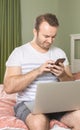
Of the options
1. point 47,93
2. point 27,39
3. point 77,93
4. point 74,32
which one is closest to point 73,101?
point 77,93

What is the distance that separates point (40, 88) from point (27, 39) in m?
2.31

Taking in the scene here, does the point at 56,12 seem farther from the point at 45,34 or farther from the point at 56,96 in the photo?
the point at 56,96

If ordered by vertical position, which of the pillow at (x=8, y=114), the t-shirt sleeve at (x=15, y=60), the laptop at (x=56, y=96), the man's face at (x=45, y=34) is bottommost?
the pillow at (x=8, y=114)

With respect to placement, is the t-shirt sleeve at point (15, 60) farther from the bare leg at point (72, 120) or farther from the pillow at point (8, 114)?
the bare leg at point (72, 120)

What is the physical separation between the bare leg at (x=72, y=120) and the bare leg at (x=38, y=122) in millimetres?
145

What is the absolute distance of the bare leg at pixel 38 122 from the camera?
1216mm

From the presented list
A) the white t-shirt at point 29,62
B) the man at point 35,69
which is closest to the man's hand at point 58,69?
the man at point 35,69

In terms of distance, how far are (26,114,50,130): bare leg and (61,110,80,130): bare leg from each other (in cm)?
14

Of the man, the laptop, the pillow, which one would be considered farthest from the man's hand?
the pillow

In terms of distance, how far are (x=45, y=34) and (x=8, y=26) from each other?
1.77 meters

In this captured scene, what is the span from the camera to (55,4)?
3441 mm

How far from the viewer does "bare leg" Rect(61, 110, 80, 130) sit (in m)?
1.32

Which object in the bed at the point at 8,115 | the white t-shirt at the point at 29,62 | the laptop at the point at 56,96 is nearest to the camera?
the laptop at the point at 56,96

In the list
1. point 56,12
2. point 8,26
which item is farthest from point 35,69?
point 56,12
